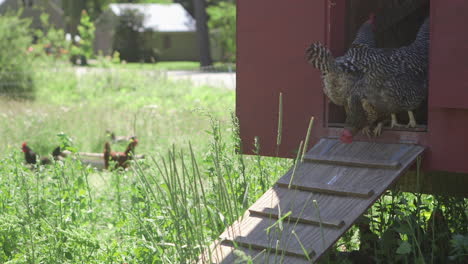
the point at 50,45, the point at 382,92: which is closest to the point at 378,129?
the point at 382,92

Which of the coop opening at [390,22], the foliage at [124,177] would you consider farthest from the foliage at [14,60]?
the coop opening at [390,22]

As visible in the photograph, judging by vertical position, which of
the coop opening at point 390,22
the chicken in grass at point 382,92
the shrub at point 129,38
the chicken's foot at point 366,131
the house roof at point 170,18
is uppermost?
the house roof at point 170,18

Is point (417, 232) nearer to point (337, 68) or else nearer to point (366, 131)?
point (366, 131)

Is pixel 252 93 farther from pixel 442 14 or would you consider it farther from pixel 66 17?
pixel 66 17

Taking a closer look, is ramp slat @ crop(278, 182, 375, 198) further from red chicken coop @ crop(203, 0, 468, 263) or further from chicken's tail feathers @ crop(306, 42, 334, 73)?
chicken's tail feathers @ crop(306, 42, 334, 73)

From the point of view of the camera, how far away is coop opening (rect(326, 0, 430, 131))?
19.0ft

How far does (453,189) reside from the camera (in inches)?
223

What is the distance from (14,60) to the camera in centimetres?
1864

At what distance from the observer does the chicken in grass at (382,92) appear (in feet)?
15.3

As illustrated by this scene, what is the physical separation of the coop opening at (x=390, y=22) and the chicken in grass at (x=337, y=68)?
501 millimetres

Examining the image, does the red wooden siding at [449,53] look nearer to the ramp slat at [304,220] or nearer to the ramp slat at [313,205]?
the ramp slat at [313,205]

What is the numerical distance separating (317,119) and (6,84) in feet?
48.4

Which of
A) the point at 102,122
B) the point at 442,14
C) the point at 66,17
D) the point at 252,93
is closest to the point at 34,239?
the point at 252,93

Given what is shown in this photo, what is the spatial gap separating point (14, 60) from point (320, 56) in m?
15.8
